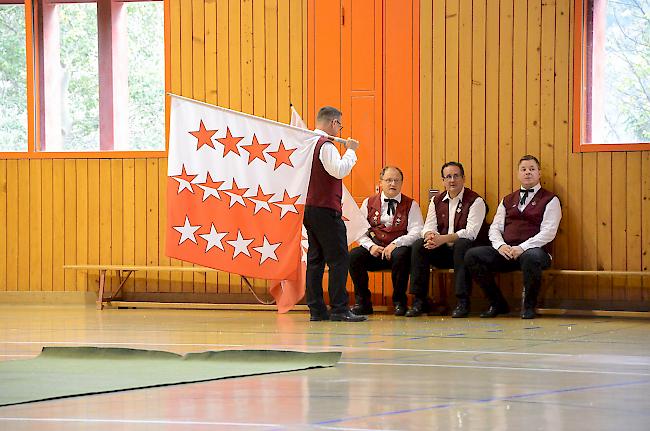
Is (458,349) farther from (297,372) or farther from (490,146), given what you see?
(490,146)

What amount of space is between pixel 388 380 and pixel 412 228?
4018 millimetres

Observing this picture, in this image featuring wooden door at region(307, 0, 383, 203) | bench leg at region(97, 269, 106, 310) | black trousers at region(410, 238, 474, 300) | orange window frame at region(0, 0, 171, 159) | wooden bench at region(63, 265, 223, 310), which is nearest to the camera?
black trousers at region(410, 238, 474, 300)

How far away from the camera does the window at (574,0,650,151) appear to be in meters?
8.09

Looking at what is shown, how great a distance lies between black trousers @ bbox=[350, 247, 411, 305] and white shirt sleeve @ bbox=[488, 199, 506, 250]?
0.63m

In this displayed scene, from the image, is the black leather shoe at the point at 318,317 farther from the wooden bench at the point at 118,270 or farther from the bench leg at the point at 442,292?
the wooden bench at the point at 118,270

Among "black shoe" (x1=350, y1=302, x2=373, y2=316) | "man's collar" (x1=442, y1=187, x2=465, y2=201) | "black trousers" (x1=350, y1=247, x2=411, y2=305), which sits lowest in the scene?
"black shoe" (x1=350, y1=302, x2=373, y2=316)

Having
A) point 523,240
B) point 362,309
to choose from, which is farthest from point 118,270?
point 523,240

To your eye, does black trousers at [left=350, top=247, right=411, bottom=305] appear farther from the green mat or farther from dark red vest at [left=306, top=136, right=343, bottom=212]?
the green mat

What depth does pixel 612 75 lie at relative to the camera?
26.7 ft

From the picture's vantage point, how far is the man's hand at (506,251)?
25.4ft

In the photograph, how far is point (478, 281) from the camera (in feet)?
25.7

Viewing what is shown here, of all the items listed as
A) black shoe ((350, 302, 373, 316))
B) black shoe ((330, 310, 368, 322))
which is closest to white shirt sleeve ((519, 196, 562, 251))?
black shoe ((350, 302, 373, 316))

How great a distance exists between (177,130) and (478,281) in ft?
8.05

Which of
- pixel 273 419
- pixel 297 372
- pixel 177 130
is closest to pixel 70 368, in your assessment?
pixel 297 372
